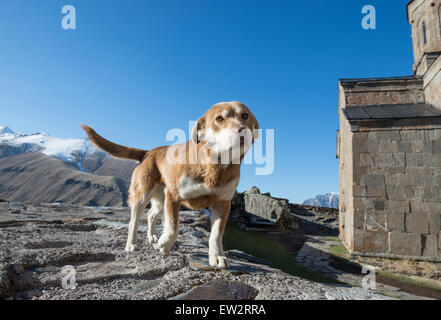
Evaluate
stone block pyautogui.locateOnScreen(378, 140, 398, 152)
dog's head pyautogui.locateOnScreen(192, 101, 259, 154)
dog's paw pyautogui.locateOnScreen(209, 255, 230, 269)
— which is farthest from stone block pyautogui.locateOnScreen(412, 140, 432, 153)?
dog's paw pyautogui.locateOnScreen(209, 255, 230, 269)

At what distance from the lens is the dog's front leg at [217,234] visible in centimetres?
267

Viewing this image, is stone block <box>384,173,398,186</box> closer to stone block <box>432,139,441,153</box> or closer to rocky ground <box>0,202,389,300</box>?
stone block <box>432,139,441,153</box>

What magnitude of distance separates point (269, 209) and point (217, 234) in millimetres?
12969

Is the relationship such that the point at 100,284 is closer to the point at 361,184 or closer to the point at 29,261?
the point at 29,261

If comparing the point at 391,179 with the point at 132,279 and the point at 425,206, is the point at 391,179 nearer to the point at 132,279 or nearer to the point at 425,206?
the point at 425,206

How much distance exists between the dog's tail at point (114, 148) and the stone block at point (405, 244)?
7780mm

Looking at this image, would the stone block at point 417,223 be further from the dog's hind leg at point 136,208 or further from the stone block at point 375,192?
the dog's hind leg at point 136,208

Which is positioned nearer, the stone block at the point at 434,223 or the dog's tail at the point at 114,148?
the dog's tail at the point at 114,148

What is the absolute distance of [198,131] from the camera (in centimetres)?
260

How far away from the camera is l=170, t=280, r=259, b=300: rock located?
1.85 metres

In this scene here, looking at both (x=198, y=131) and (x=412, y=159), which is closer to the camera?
(x=198, y=131)

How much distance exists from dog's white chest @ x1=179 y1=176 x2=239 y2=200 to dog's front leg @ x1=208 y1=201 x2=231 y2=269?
16cm

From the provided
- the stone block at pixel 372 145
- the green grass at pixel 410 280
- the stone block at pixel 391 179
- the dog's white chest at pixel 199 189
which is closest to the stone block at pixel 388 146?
the stone block at pixel 372 145

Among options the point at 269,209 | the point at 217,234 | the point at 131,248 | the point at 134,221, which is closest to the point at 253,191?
the point at 269,209
